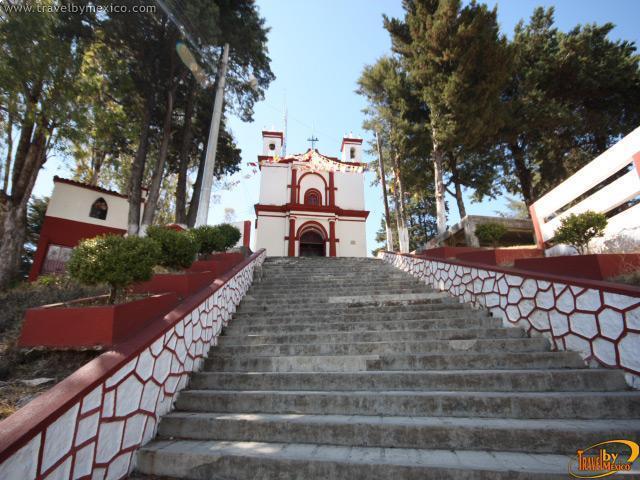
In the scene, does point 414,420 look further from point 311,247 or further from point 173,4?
point 311,247

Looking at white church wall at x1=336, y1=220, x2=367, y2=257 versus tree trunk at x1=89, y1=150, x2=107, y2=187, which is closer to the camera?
tree trunk at x1=89, y1=150, x2=107, y2=187

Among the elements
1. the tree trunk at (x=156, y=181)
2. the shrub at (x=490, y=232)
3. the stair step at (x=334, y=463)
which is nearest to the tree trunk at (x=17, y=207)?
the tree trunk at (x=156, y=181)

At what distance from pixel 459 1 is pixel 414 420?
14443 millimetres

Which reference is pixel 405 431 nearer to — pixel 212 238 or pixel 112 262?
pixel 112 262

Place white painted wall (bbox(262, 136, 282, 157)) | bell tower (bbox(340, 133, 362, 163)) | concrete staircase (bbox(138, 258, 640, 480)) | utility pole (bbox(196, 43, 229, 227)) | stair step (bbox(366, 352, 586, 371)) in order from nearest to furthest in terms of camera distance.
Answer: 1. concrete staircase (bbox(138, 258, 640, 480))
2. stair step (bbox(366, 352, 586, 371))
3. utility pole (bbox(196, 43, 229, 227))
4. white painted wall (bbox(262, 136, 282, 157))
5. bell tower (bbox(340, 133, 362, 163))

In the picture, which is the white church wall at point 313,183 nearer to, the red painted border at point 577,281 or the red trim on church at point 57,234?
the red trim on church at point 57,234

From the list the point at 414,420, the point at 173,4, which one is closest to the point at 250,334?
the point at 414,420

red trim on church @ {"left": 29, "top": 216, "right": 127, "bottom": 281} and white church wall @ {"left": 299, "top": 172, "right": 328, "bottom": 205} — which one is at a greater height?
white church wall @ {"left": 299, "top": 172, "right": 328, "bottom": 205}

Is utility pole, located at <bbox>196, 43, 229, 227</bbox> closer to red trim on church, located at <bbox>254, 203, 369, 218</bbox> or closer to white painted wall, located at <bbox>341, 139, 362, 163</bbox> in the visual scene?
red trim on church, located at <bbox>254, 203, 369, 218</bbox>

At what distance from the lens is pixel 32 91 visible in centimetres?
840

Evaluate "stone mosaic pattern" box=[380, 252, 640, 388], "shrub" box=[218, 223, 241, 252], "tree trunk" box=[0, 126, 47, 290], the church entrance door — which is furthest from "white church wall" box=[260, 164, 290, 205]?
"stone mosaic pattern" box=[380, 252, 640, 388]

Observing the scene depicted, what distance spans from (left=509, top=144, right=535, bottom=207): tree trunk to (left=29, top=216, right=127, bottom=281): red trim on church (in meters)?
21.8

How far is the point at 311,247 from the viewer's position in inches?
749

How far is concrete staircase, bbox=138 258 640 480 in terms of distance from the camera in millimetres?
2203
